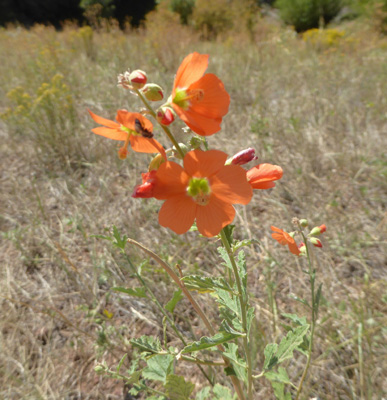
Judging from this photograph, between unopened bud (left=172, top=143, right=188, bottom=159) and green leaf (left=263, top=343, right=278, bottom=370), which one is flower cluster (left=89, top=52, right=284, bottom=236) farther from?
green leaf (left=263, top=343, right=278, bottom=370)

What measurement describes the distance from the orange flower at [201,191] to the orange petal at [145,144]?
0.06 meters

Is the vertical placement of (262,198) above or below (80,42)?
below

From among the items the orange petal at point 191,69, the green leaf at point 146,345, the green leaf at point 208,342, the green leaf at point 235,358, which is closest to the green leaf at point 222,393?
the green leaf at point 235,358

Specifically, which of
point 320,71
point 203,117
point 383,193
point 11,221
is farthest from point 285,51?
point 203,117

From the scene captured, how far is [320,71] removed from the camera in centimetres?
442

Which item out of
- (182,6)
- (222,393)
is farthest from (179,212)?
(182,6)

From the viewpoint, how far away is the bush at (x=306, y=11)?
15.2 metres

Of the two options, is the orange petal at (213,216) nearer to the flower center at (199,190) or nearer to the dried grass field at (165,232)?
the flower center at (199,190)

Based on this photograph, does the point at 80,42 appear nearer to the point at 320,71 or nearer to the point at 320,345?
the point at 320,71

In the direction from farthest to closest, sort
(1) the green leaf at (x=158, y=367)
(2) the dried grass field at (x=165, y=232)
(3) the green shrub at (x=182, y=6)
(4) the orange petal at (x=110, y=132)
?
1. (3) the green shrub at (x=182, y=6)
2. (2) the dried grass field at (x=165, y=232)
3. (1) the green leaf at (x=158, y=367)
4. (4) the orange petal at (x=110, y=132)

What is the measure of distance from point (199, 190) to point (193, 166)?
7 centimetres

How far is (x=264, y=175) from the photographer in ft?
2.60

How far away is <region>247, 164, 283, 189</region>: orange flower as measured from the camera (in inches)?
31.0

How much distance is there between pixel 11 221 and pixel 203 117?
222 cm
